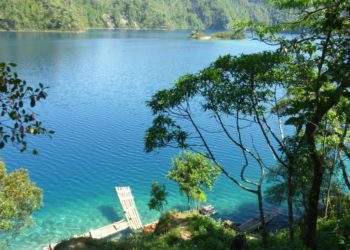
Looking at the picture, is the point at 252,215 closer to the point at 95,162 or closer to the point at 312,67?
the point at 95,162

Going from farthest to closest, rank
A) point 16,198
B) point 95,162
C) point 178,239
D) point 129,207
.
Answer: point 95,162
point 129,207
point 16,198
point 178,239

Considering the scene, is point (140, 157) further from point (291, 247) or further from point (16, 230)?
point (291, 247)

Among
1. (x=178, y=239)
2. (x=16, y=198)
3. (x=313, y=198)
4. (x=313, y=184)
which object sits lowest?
(x=16, y=198)

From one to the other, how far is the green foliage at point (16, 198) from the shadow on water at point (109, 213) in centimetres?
790

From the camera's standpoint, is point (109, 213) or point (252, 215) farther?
point (109, 213)

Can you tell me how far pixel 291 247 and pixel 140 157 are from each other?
29.0 meters

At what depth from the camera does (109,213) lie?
102ft

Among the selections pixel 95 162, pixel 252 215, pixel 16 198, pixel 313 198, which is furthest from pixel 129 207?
pixel 313 198

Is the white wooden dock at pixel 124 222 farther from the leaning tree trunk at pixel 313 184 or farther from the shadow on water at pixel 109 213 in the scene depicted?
the leaning tree trunk at pixel 313 184

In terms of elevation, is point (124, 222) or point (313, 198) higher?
point (313, 198)

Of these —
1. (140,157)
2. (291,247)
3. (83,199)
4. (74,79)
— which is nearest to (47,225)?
(83,199)

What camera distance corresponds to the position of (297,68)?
12.8 metres

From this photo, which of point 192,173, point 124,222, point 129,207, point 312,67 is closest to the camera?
point 312,67

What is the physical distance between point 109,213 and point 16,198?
10.1 meters
